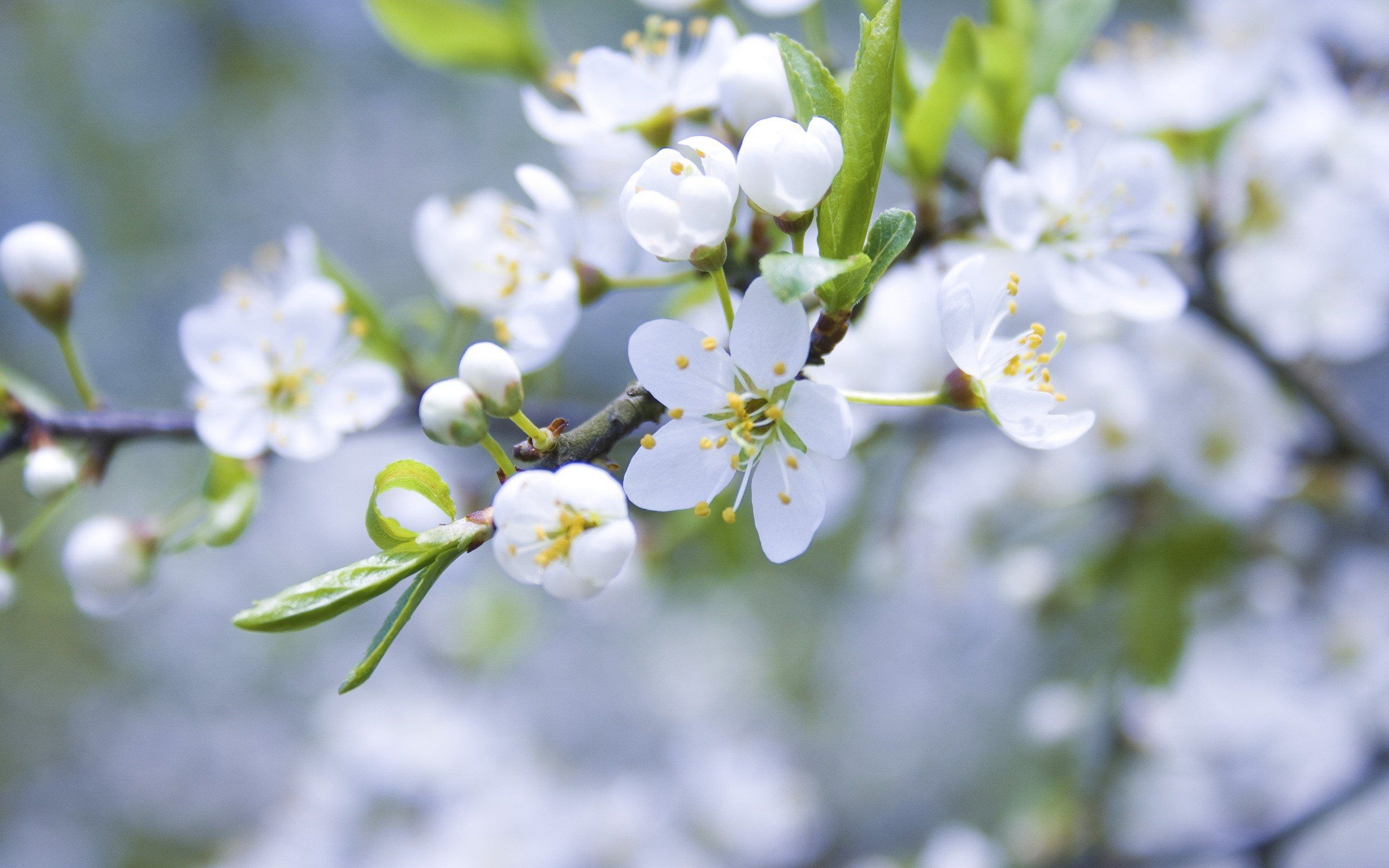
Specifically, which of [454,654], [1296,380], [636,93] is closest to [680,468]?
[636,93]

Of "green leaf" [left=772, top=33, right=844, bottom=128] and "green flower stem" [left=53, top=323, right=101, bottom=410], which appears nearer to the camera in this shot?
"green leaf" [left=772, top=33, right=844, bottom=128]

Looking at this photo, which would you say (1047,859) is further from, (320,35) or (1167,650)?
(320,35)

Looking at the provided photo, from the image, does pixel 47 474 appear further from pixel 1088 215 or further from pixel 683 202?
pixel 1088 215

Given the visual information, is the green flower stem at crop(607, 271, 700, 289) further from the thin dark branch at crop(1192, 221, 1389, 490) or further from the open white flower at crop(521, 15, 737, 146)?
the thin dark branch at crop(1192, 221, 1389, 490)

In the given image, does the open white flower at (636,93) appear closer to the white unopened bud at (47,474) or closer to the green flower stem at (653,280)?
the green flower stem at (653,280)

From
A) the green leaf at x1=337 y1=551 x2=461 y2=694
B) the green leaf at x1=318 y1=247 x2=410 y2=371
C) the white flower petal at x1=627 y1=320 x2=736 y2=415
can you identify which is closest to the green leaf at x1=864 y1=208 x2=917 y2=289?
the white flower petal at x1=627 y1=320 x2=736 y2=415

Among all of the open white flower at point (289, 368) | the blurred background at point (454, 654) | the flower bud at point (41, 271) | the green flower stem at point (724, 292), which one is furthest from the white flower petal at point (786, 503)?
the flower bud at point (41, 271)

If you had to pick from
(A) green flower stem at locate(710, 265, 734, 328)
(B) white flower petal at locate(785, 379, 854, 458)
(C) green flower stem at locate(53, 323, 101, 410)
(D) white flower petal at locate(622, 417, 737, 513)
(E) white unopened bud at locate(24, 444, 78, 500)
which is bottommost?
(E) white unopened bud at locate(24, 444, 78, 500)
